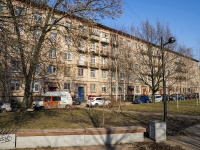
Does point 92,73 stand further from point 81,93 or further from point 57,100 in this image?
point 57,100

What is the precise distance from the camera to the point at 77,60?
41.6 metres

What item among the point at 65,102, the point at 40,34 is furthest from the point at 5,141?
the point at 65,102

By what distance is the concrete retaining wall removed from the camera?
631cm

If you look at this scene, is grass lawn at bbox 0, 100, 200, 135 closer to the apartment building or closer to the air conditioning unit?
the air conditioning unit

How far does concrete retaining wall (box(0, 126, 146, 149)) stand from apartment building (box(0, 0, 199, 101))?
421 centimetres

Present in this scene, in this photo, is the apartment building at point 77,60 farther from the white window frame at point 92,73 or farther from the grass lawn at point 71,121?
the grass lawn at point 71,121

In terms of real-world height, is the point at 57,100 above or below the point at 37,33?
below

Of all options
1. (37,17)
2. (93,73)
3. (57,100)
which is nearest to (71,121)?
(37,17)

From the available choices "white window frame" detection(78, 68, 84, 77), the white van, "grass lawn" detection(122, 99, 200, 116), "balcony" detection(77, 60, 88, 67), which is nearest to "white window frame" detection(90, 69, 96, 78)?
"balcony" detection(77, 60, 88, 67)

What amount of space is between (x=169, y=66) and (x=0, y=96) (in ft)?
87.2

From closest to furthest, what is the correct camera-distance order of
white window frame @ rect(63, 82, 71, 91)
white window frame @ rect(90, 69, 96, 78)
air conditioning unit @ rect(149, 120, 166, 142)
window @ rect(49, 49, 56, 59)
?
air conditioning unit @ rect(149, 120, 166, 142) < window @ rect(49, 49, 56, 59) < white window frame @ rect(63, 82, 71, 91) < white window frame @ rect(90, 69, 96, 78)

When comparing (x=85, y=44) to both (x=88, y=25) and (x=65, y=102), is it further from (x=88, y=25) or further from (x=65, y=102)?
(x=65, y=102)

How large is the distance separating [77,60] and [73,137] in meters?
35.5

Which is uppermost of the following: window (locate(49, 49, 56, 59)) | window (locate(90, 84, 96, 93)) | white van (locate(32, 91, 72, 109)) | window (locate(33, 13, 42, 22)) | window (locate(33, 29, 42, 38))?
window (locate(33, 13, 42, 22))
